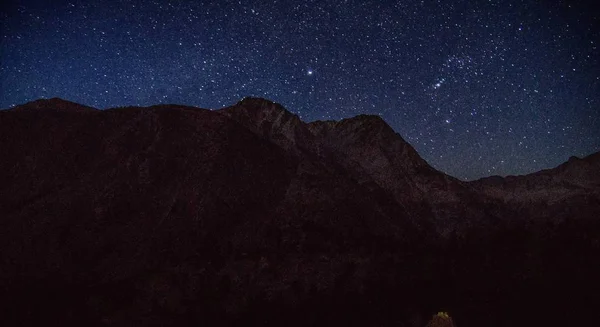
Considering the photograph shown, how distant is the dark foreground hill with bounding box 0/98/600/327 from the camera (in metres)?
33.4

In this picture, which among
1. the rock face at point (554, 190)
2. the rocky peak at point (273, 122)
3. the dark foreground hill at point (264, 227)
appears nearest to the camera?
the dark foreground hill at point (264, 227)

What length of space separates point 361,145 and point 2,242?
6978cm

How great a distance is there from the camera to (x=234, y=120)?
77812mm

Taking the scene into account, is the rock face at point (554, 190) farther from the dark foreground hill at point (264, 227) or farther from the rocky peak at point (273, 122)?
the rocky peak at point (273, 122)

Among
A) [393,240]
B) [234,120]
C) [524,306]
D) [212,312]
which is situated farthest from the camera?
[234,120]

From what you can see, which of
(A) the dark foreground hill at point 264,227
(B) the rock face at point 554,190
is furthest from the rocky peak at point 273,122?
(B) the rock face at point 554,190

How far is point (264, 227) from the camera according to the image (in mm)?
55688

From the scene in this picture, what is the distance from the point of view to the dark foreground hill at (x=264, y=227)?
33.4 metres

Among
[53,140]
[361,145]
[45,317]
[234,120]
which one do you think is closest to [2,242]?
[45,317]

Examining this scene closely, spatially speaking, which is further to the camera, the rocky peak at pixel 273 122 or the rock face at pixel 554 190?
the rock face at pixel 554 190

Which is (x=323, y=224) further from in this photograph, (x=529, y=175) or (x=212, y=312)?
(x=529, y=175)

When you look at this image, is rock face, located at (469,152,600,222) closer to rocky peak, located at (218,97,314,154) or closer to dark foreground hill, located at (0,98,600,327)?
dark foreground hill, located at (0,98,600,327)

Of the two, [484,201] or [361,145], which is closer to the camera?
[484,201]

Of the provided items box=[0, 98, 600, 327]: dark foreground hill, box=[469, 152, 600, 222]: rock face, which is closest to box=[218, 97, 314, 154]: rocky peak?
box=[0, 98, 600, 327]: dark foreground hill
